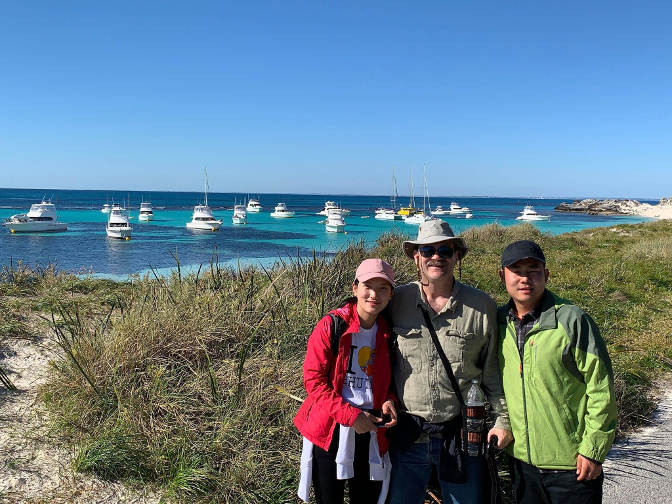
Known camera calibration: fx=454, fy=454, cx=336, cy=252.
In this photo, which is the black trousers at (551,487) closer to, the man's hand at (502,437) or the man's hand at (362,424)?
the man's hand at (502,437)

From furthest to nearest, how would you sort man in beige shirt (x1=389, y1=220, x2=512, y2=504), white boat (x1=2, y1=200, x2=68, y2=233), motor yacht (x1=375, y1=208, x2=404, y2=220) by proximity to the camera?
motor yacht (x1=375, y1=208, x2=404, y2=220), white boat (x1=2, y1=200, x2=68, y2=233), man in beige shirt (x1=389, y1=220, x2=512, y2=504)

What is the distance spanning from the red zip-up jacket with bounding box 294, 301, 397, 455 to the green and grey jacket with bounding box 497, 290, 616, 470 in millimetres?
643

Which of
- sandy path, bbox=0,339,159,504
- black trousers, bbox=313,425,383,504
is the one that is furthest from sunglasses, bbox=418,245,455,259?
sandy path, bbox=0,339,159,504

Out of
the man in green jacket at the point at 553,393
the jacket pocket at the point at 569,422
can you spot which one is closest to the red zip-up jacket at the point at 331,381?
the man in green jacket at the point at 553,393

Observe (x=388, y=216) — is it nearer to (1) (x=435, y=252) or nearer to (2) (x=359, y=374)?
(1) (x=435, y=252)

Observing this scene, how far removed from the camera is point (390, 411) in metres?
2.28

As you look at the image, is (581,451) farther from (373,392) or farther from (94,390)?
(94,390)

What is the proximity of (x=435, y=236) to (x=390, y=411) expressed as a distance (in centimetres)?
92

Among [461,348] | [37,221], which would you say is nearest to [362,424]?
[461,348]

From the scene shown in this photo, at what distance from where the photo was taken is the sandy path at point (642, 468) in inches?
121

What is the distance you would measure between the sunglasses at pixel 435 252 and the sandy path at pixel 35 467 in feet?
7.84

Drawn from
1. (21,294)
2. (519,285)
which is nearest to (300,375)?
(519,285)

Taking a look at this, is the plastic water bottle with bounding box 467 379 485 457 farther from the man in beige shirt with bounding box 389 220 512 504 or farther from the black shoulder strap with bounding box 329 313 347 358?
the black shoulder strap with bounding box 329 313 347 358

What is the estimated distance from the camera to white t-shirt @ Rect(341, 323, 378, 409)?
232 centimetres
